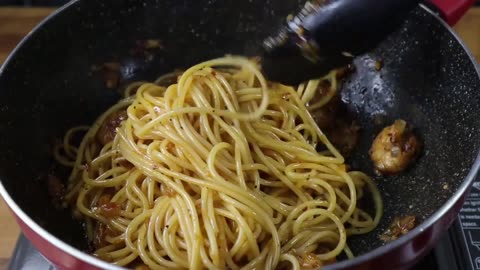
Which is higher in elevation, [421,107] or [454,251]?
[421,107]

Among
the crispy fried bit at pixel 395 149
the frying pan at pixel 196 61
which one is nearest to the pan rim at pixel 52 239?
the frying pan at pixel 196 61

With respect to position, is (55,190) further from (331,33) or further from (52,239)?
(331,33)

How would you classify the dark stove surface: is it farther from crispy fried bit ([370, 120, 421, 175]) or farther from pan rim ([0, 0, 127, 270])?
pan rim ([0, 0, 127, 270])

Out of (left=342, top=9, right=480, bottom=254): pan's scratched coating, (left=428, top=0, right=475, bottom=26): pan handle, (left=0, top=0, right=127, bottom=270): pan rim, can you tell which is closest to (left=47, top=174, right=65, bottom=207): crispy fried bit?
(left=0, top=0, right=127, bottom=270): pan rim

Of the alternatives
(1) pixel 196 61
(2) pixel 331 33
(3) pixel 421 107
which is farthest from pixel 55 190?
(3) pixel 421 107

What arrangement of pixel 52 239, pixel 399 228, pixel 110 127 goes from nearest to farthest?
1. pixel 52 239
2. pixel 399 228
3. pixel 110 127

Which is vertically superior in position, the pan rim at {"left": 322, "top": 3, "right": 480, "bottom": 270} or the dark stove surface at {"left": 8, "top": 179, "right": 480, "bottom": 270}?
the pan rim at {"left": 322, "top": 3, "right": 480, "bottom": 270}

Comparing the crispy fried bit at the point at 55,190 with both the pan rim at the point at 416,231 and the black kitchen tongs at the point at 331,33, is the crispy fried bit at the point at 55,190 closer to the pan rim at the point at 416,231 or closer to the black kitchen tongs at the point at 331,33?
the black kitchen tongs at the point at 331,33
